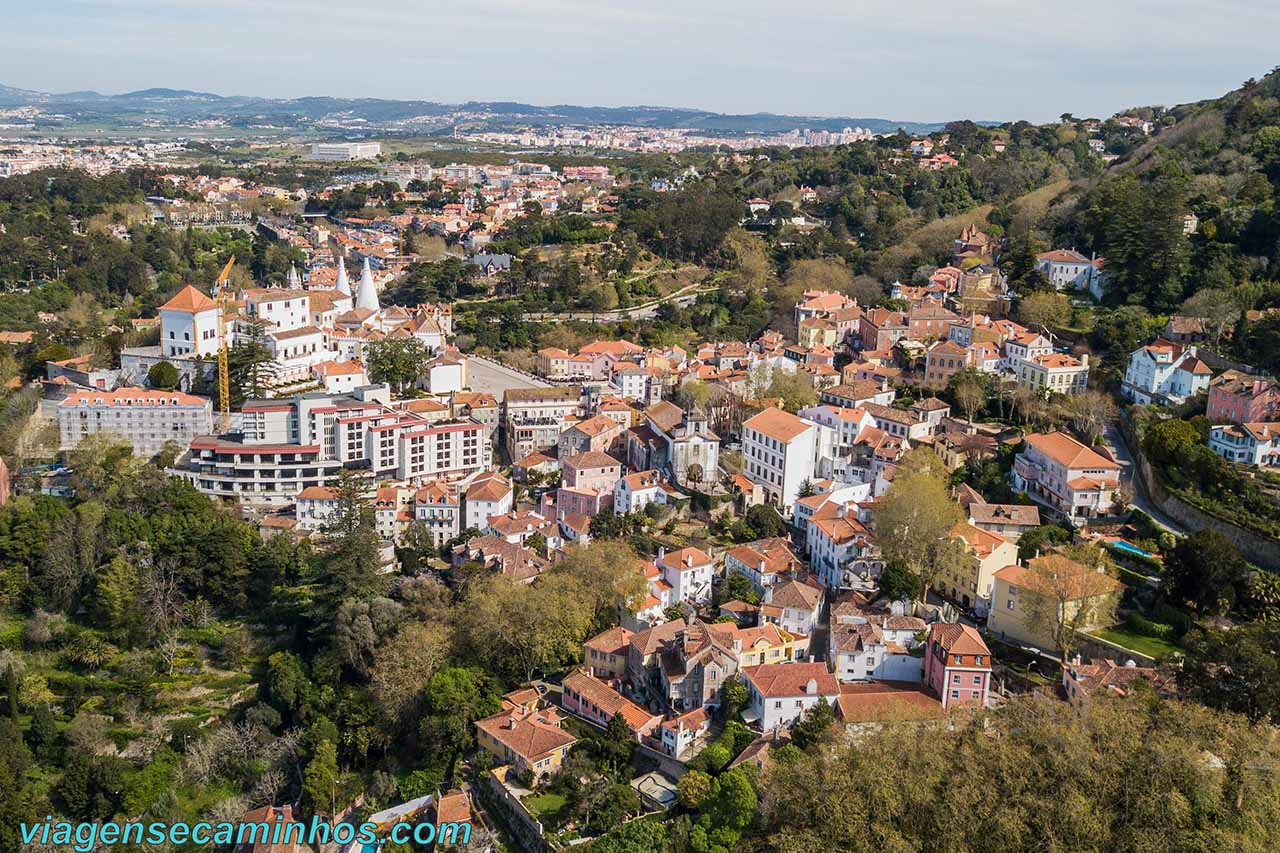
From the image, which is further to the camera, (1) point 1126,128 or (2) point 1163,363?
(1) point 1126,128

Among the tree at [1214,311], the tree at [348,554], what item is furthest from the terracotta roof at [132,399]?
the tree at [1214,311]

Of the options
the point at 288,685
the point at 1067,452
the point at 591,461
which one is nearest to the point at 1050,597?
the point at 1067,452

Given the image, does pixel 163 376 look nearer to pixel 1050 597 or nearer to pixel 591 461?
pixel 591 461

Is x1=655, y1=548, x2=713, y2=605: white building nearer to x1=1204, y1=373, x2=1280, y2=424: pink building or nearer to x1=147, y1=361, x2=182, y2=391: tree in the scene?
x1=1204, y1=373, x2=1280, y2=424: pink building

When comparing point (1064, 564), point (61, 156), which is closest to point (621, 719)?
point (1064, 564)

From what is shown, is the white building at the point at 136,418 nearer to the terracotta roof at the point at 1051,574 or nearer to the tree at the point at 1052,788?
the tree at the point at 1052,788

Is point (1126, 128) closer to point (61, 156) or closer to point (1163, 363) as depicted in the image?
point (1163, 363)

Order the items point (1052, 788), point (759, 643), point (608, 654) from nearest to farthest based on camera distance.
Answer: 1. point (1052, 788)
2. point (759, 643)
3. point (608, 654)
